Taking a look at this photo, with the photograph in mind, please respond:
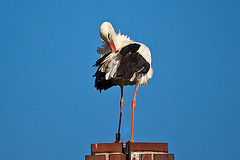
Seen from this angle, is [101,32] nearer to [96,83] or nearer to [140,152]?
[96,83]

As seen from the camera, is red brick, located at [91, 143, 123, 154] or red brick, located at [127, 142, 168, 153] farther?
red brick, located at [91, 143, 123, 154]

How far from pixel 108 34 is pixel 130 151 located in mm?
2173

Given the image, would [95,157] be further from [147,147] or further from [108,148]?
[147,147]

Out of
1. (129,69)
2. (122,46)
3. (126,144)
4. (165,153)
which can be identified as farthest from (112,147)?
(122,46)

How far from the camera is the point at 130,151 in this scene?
23.9ft

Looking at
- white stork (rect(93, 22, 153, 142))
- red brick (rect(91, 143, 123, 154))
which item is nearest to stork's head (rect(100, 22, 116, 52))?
white stork (rect(93, 22, 153, 142))

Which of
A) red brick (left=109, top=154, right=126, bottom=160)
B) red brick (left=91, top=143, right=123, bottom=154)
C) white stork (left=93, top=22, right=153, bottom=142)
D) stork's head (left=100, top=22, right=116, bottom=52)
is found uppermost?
stork's head (left=100, top=22, right=116, bottom=52)

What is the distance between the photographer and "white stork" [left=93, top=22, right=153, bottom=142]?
25.8 feet

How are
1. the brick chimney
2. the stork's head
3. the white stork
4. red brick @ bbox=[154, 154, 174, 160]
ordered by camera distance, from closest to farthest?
the brick chimney, red brick @ bbox=[154, 154, 174, 160], the white stork, the stork's head

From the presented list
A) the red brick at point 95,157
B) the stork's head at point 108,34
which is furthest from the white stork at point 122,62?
the red brick at point 95,157

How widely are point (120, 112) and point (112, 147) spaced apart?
4.09ft

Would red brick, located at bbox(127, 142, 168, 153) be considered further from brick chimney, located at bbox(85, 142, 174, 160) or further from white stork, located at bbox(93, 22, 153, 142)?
white stork, located at bbox(93, 22, 153, 142)

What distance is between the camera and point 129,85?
864cm

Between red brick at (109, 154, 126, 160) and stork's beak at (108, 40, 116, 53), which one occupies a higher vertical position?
stork's beak at (108, 40, 116, 53)
